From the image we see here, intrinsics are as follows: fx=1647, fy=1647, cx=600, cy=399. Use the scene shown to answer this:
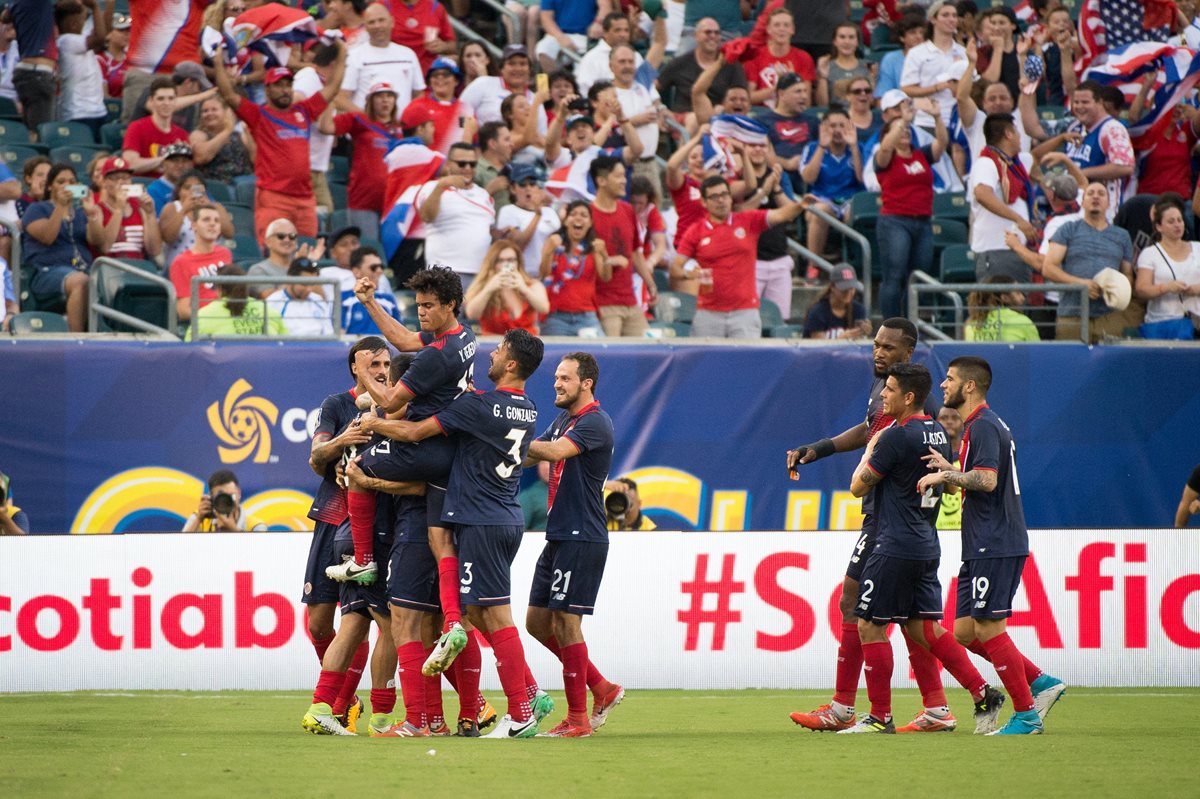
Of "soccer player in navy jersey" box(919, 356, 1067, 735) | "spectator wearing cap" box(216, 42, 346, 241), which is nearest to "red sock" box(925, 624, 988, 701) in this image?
"soccer player in navy jersey" box(919, 356, 1067, 735)

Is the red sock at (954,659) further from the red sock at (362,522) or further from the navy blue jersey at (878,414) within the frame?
the red sock at (362,522)

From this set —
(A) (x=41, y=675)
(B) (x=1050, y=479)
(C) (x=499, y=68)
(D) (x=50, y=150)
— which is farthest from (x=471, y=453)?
(C) (x=499, y=68)

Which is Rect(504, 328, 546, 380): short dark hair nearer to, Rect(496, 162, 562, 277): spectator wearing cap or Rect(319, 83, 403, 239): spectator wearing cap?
Rect(496, 162, 562, 277): spectator wearing cap

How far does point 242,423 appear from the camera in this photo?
47.7ft

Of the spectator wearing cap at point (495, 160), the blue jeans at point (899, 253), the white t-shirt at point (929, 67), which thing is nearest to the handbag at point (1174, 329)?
the blue jeans at point (899, 253)

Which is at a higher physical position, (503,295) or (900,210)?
(900,210)

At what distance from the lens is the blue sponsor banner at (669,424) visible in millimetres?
14312

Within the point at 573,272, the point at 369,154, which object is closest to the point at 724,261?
the point at 573,272

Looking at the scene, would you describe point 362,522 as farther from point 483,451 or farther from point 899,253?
point 899,253

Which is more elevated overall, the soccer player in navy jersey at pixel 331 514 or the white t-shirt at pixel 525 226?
the white t-shirt at pixel 525 226

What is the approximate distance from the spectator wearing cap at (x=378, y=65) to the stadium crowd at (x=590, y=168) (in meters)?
0.03

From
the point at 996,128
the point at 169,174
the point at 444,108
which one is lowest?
the point at 169,174

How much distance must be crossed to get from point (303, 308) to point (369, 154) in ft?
7.54

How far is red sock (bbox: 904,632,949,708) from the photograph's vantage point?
32.9ft
